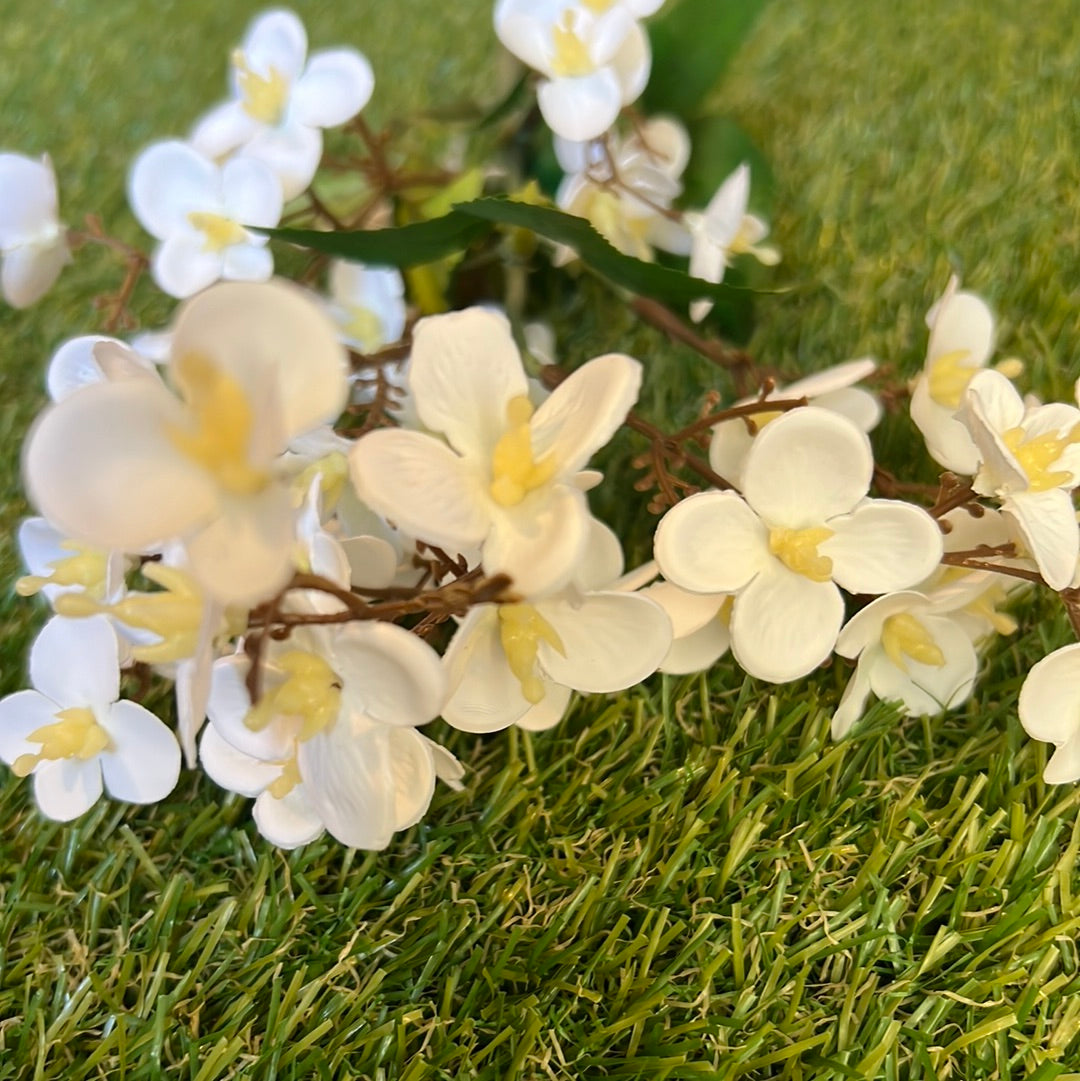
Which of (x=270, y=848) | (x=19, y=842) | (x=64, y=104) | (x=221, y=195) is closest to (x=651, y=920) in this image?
(x=270, y=848)

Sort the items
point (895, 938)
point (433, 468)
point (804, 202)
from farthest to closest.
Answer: point (804, 202) < point (895, 938) < point (433, 468)

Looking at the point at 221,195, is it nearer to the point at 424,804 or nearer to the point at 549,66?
the point at 549,66

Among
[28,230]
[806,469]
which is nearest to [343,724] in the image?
[806,469]

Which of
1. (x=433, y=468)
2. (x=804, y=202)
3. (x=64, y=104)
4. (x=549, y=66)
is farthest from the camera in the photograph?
(x=64, y=104)

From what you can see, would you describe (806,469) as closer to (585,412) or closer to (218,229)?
(585,412)

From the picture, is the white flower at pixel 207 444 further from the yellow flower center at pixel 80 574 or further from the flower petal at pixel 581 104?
the flower petal at pixel 581 104

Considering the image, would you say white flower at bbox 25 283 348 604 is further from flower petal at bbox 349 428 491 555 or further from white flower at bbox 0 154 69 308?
white flower at bbox 0 154 69 308

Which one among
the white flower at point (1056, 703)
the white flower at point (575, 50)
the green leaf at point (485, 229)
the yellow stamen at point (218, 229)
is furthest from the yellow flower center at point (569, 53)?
the white flower at point (1056, 703)
